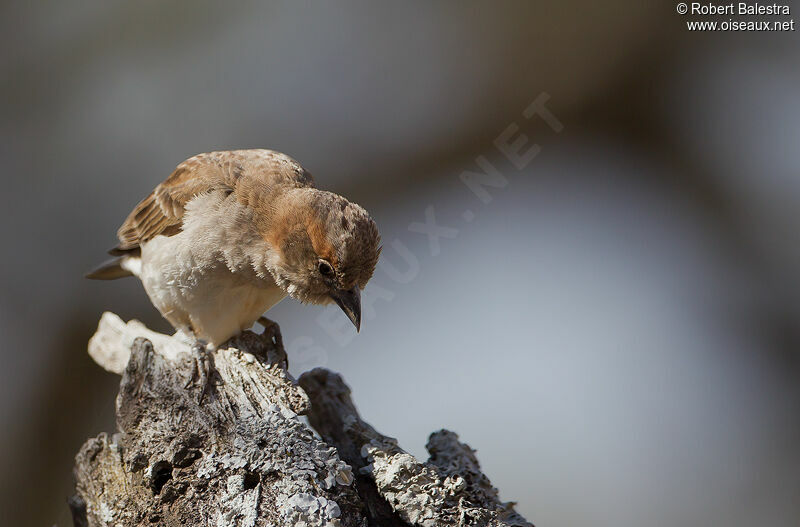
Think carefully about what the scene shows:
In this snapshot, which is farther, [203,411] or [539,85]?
[539,85]

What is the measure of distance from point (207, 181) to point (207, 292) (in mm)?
781

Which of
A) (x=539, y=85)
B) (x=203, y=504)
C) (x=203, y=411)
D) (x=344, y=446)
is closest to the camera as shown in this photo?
(x=203, y=504)

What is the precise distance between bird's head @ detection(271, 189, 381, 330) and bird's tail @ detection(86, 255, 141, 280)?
1.61 meters

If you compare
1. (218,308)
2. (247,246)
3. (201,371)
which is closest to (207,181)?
(247,246)

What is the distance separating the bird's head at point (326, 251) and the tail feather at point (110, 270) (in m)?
A: 1.79

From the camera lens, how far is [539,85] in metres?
6.54

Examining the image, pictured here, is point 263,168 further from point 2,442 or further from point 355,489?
point 2,442

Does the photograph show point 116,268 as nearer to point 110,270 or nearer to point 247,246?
point 110,270

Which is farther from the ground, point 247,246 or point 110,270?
point 247,246

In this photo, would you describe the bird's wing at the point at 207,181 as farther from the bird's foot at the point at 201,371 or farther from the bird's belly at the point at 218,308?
the bird's foot at the point at 201,371

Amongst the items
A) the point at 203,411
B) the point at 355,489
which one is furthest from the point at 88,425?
the point at 355,489

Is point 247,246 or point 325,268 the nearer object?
point 325,268

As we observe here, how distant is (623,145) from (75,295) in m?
5.73

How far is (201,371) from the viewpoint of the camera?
3.63m
